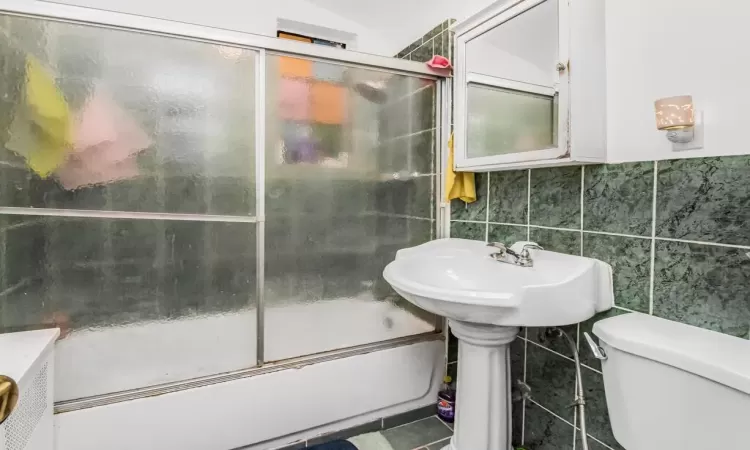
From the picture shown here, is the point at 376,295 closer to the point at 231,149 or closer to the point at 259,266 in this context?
the point at 259,266

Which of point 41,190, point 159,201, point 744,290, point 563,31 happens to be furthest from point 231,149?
point 744,290

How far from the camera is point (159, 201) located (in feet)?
4.16

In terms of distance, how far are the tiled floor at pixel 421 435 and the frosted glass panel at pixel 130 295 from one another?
2.27 feet

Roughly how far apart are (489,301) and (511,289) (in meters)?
0.14

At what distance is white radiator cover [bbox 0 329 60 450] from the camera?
2.97 feet

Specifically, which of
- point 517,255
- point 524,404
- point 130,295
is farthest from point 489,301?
point 130,295

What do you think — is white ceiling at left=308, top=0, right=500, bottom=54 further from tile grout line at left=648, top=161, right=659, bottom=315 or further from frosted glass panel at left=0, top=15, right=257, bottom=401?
tile grout line at left=648, top=161, right=659, bottom=315

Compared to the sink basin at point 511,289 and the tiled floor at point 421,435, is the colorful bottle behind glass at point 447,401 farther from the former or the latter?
the sink basin at point 511,289

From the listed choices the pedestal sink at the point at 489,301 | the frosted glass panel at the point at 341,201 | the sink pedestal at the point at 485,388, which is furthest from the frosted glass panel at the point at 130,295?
the sink pedestal at the point at 485,388

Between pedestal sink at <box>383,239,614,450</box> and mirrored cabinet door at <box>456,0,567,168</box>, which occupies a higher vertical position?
mirrored cabinet door at <box>456,0,567,168</box>

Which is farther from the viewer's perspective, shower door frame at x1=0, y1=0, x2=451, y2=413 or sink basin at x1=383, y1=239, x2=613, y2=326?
shower door frame at x1=0, y1=0, x2=451, y2=413

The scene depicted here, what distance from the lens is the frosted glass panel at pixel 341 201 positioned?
56.4 inches

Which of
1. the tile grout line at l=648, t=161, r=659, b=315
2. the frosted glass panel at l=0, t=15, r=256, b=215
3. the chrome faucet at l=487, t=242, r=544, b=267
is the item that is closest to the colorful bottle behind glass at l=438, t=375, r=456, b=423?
the chrome faucet at l=487, t=242, r=544, b=267

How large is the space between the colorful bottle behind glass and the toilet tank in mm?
828
